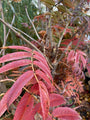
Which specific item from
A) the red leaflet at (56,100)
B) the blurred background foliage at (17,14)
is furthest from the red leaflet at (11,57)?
the blurred background foliage at (17,14)

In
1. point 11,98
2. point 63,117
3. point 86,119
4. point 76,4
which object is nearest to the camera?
point 11,98

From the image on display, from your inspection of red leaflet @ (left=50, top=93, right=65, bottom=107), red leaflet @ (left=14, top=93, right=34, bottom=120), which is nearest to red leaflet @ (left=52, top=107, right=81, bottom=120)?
red leaflet @ (left=50, top=93, right=65, bottom=107)

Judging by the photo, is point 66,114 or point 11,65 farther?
point 66,114

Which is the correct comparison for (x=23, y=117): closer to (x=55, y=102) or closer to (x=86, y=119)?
(x=55, y=102)

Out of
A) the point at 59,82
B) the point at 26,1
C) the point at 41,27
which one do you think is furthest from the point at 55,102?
the point at 26,1

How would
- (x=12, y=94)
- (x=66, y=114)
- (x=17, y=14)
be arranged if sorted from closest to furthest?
(x=12, y=94) → (x=66, y=114) → (x=17, y=14)

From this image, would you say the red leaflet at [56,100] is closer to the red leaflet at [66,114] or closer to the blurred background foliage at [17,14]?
the red leaflet at [66,114]

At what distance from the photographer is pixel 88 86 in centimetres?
212

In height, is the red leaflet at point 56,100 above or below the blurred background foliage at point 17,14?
below

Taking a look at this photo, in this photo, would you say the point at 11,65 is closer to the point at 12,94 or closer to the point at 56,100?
the point at 12,94

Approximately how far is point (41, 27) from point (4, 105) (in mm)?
907

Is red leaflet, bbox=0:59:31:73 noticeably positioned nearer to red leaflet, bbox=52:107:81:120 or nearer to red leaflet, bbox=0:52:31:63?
red leaflet, bbox=0:52:31:63

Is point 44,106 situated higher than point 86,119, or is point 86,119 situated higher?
point 44,106

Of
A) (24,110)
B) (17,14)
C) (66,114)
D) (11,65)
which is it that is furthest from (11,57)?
(17,14)
